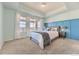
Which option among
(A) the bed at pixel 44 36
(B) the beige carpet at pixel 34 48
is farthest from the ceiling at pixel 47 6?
(B) the beige carpet at pixel 34 48

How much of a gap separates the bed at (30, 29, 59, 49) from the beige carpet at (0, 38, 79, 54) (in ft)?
0.34

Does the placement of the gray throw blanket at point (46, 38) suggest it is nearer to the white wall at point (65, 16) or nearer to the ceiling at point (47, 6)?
the white wall at point (65, 16)

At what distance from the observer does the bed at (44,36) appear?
154 cm

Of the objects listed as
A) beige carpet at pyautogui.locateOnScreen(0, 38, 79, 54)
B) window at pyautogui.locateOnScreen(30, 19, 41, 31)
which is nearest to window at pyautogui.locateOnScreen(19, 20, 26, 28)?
window at pyautogui.locateOnScreen(30, 19, 41, 31)

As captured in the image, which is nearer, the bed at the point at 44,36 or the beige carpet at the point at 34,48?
the beige carpet at the point at 34,48

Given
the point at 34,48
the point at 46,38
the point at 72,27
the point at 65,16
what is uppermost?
the point at 65,16

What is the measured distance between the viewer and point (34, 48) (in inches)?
57.3

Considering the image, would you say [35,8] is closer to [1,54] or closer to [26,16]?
[26,16]

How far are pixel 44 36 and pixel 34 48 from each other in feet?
1.28

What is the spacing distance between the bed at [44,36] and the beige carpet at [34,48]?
103 millimetres

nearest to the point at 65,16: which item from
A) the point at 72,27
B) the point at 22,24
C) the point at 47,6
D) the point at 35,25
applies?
the point at 72,27

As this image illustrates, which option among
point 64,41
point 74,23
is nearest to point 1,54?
point 64,41

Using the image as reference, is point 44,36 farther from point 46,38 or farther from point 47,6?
point 47,6
